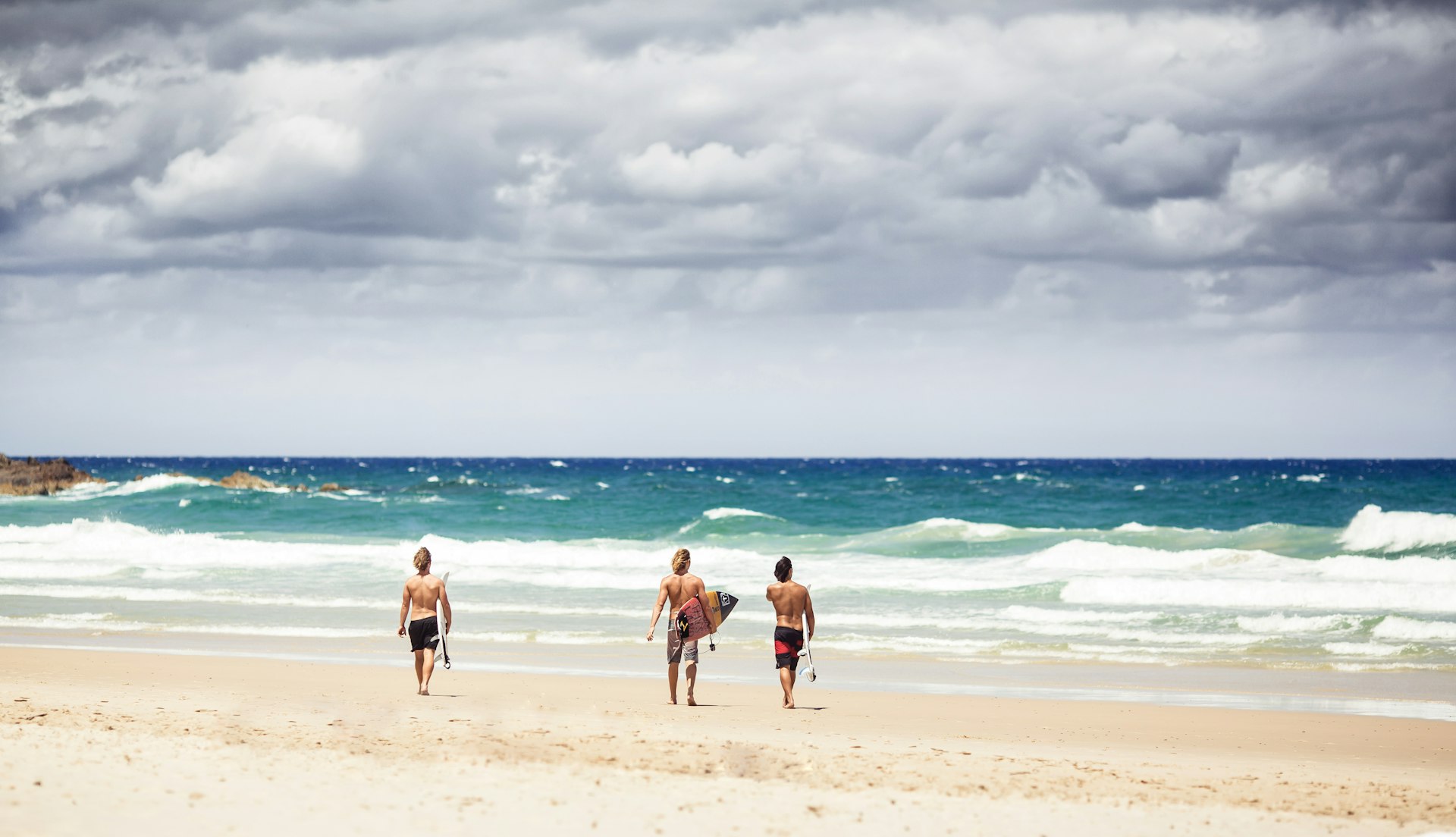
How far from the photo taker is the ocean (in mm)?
16781

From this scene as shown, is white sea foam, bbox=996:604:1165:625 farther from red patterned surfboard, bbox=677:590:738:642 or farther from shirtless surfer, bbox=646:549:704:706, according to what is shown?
shirtless surfer, bbox=646:549:704:706

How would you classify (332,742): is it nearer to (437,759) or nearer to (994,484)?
(437,759)

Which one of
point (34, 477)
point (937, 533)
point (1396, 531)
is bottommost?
point (937, 533)

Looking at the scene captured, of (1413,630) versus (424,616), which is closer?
(424,616)

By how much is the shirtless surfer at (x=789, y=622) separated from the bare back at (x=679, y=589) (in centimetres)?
75

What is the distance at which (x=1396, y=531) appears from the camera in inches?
1316

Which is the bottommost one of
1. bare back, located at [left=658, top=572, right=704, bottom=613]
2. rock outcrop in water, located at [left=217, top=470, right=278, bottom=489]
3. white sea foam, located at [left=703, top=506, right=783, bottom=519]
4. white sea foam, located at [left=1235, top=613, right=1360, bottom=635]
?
white sea foam, located at [left=1235, top=613, right=1360, bottom=635]

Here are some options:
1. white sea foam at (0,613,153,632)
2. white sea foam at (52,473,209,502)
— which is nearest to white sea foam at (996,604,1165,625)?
white sea foam at (0,613,153,632)

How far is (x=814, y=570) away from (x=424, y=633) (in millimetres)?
17645

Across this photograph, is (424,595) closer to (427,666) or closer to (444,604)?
(444,604)

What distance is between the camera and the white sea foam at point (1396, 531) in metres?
31.6

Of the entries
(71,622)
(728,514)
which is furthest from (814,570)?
(71,622)

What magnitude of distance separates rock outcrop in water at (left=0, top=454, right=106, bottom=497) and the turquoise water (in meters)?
5.84

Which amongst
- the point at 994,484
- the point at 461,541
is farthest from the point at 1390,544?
the point at 994,484
